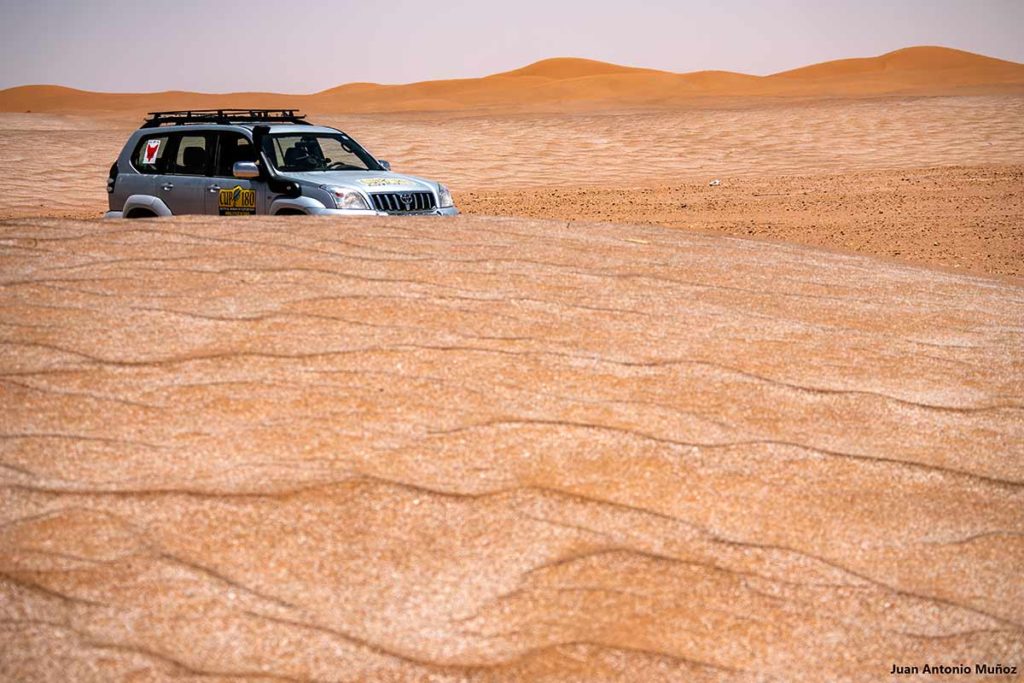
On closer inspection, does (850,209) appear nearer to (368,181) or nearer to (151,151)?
(368,181)

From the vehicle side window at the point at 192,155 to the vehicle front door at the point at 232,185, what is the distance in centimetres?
16

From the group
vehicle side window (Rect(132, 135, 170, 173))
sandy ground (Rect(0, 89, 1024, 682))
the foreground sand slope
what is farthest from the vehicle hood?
the foreground sand slope

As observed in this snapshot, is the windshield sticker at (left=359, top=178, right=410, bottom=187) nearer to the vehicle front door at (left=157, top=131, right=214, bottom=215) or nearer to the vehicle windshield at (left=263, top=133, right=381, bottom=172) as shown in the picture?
the vehicle windshield at (left=263, top=133, right=381, bottom=172)

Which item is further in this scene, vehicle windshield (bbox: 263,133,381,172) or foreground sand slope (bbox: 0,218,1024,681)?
vehicle windshield (bbox: 263,133,381,172)

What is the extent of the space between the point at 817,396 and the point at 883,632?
1777mm

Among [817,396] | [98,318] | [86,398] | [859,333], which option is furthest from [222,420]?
[859,333]

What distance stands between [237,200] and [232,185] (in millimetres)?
175

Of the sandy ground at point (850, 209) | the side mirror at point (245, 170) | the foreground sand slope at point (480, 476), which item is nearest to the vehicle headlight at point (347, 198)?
the side mirror at point (245, 170)

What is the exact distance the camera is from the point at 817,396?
17.1 ft

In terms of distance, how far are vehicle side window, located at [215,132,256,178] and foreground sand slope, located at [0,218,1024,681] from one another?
3.86 meters

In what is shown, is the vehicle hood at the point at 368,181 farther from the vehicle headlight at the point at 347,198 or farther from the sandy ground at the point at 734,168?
the sandy ground at the point at 734,168

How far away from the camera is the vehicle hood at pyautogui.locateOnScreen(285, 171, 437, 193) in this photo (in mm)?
10070

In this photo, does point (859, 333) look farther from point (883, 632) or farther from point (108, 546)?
point (108, 546)

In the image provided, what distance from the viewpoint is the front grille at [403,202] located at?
10094 millimetres
